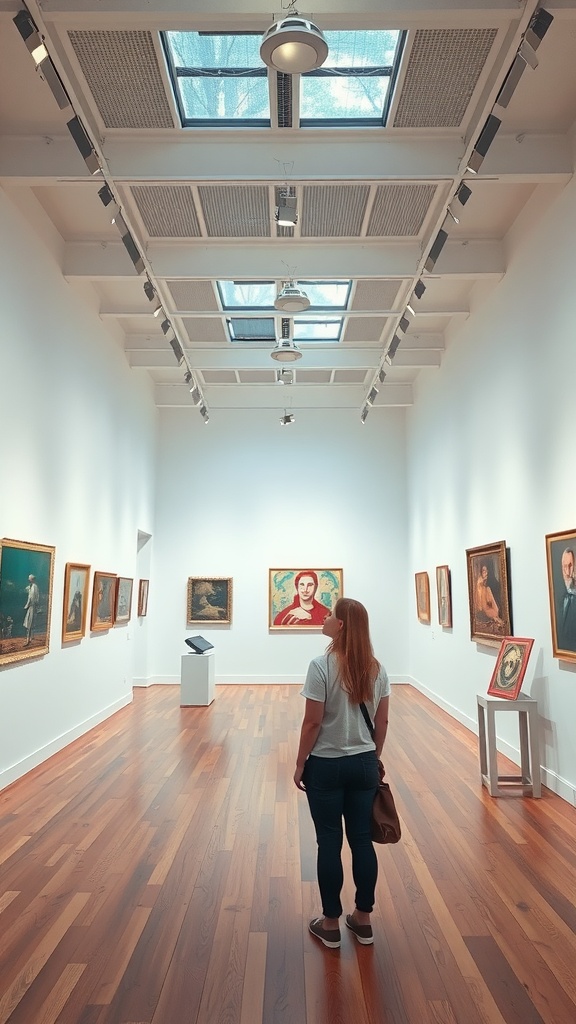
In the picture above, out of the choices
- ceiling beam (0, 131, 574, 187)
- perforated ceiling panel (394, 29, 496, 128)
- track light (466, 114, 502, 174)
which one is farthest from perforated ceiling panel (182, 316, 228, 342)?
track light (466, 114, 502, 174)

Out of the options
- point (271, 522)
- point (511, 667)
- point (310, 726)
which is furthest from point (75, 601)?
point (271, 522)

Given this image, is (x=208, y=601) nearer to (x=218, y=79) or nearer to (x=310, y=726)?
(x=218, y=79)

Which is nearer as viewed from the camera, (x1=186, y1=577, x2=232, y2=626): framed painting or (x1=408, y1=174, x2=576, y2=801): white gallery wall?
(x1=408, y1=174, x2=576, y2=801): white gallery wall

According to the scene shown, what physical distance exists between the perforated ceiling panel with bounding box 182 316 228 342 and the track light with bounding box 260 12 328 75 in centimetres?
831

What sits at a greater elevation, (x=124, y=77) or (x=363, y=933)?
(x=124, y=77)

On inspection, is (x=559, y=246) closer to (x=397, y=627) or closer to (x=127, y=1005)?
(x=127, y=1005)

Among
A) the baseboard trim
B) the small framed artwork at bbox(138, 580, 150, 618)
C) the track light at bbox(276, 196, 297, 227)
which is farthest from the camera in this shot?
the small framed artwork at bbox(138, 580, 150, 618)

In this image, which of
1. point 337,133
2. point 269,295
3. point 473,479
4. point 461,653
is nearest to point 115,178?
point 337,133

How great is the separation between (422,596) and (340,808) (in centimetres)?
1324

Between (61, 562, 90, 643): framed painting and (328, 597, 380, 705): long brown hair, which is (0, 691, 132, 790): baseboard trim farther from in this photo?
(328, 597, 380, 705): long brown hair

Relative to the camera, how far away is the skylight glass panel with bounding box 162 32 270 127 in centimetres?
704

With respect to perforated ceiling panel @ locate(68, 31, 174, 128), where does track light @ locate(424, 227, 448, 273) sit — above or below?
below

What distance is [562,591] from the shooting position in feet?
26.9

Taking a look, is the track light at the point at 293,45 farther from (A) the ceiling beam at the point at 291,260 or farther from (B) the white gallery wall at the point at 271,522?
(B) the white gallery wall at the point at 271,522
